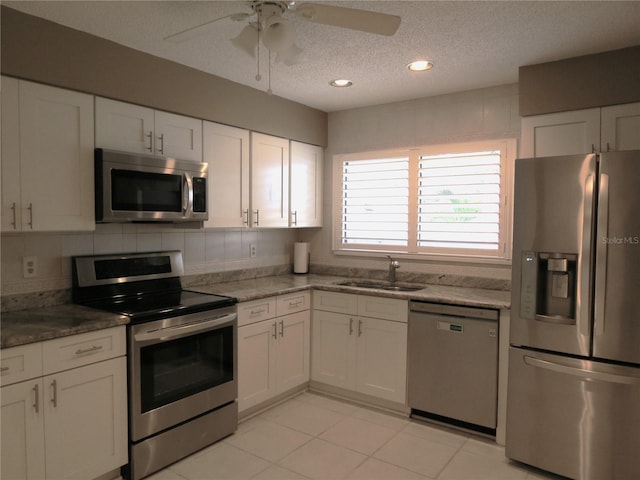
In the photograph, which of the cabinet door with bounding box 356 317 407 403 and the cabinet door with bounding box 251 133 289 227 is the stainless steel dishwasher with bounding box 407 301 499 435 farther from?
the cabinet door with bounding box 251 133 289 227

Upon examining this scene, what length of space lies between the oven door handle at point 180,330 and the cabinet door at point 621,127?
2.51m

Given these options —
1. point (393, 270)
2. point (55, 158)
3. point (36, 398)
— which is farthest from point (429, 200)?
point (36, 398)

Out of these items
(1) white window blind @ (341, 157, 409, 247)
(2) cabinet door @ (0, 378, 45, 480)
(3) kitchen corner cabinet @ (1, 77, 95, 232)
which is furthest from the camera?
(1) white window blind @ (341, 157, 409, 247)

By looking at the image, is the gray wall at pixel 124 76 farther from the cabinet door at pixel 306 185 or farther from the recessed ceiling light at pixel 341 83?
the recessed ceiling light at pixel 341 83

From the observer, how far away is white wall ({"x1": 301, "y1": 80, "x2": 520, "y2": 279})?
131 inches

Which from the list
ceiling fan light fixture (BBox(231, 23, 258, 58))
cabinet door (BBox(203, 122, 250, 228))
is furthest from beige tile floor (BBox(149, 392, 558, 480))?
ceiling fan light fixture (BBox(231, 23, 258, 58))

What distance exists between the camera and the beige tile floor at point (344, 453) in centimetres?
251

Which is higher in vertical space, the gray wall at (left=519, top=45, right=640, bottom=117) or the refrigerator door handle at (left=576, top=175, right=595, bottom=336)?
the gray wall at (left=519, top=45, right=640, bottom=117)

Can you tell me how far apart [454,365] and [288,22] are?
2301 millimetres

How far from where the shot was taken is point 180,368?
2594 millimetres


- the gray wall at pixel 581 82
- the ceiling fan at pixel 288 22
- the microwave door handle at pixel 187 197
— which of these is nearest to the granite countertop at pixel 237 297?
the microwave door handle at pixel 187 197

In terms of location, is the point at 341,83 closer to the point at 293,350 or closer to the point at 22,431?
the point at 293,350

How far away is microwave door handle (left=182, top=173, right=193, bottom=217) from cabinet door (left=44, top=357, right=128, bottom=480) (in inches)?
38.3

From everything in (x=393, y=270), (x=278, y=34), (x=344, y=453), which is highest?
(x=278, y=34)
